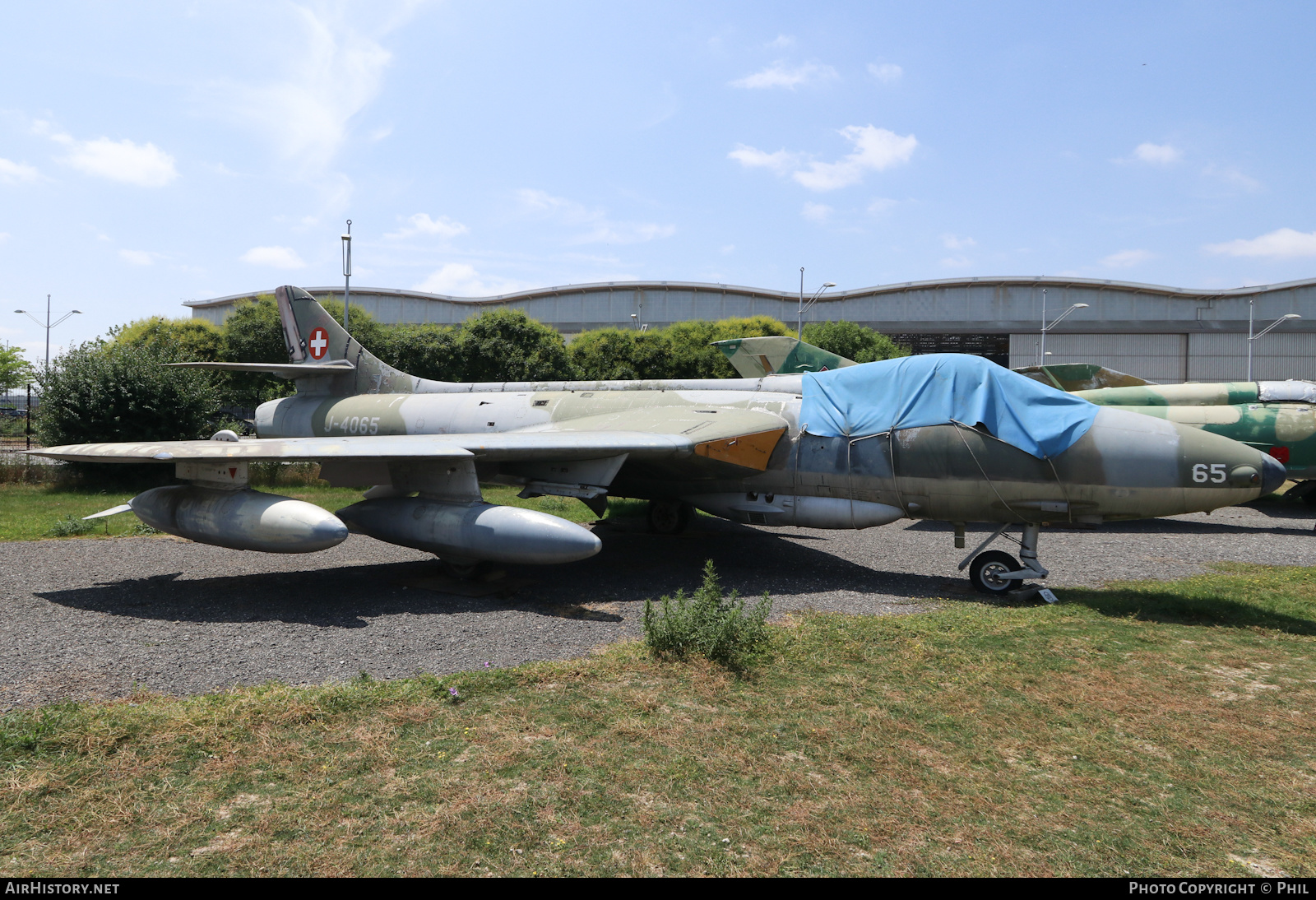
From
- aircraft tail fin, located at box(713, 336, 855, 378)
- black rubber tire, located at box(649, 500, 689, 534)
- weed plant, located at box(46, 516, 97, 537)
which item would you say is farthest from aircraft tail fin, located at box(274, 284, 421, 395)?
aircraft tail fin, located at box(713, 336, 855, 378)

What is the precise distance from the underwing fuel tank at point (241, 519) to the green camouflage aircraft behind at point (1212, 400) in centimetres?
1136

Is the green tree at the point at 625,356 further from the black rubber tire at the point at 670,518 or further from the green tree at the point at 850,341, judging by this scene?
the black rubber tire at the point at 670,518

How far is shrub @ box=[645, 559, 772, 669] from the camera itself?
6.23 metres

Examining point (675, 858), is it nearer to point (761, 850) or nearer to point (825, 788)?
point (761, 850)

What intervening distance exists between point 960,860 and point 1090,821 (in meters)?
0.89

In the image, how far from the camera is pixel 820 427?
960 cm

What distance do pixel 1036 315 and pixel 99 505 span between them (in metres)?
64.8

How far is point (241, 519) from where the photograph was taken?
8.38m

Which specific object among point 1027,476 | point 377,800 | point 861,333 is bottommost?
point 377,800

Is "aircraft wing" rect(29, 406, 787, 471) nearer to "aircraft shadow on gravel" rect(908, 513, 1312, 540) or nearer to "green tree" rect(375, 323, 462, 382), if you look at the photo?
"aircraft shadow on gravel" rect(908, 513, 1312, 540)
